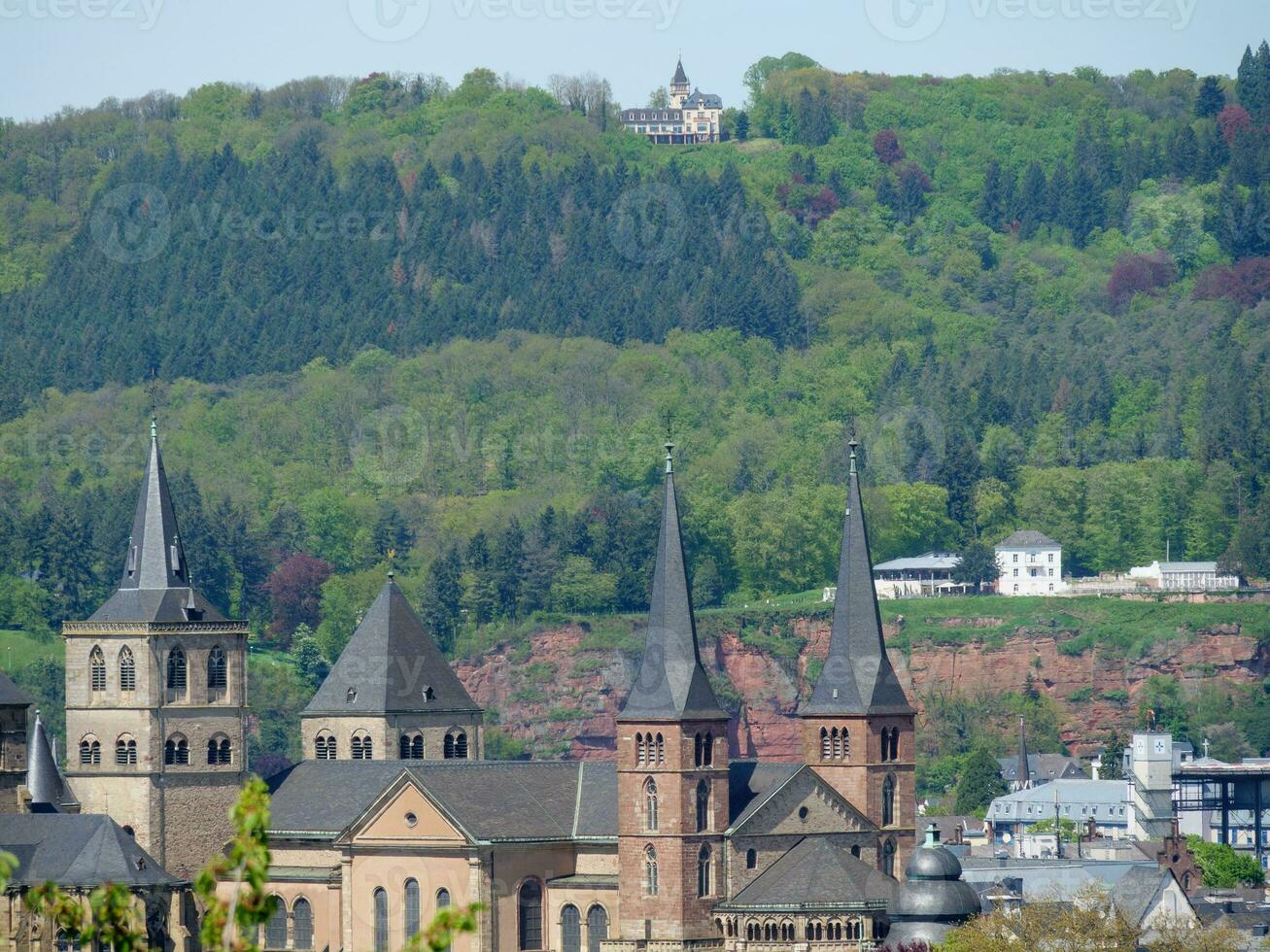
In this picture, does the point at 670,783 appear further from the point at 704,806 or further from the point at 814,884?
the point at 814,884

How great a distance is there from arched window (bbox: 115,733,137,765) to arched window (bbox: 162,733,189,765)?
2.67 ft

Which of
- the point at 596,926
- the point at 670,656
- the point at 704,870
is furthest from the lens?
the point at 596,926

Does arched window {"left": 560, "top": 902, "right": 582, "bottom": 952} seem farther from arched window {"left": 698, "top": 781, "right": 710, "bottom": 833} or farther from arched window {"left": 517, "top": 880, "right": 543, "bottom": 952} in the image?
arched window {"left": 698, "top": 781, "right": 710, "bottom": 833}

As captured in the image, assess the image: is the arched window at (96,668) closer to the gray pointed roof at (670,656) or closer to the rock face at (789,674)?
the gray pointed roof at (670,656)

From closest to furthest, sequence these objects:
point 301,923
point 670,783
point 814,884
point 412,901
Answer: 1. point 670,783
2. point 814,884
3. point 412,901
4. point 301,923

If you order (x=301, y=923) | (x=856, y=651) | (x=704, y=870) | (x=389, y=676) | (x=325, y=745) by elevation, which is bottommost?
(x=301, y=923)

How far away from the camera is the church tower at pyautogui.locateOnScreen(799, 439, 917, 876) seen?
9056cm

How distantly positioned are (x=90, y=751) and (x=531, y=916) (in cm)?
1388

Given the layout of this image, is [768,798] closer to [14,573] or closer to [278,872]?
[278,872]

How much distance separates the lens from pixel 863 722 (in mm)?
90250

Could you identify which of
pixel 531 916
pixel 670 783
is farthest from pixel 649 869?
pixel 531 916

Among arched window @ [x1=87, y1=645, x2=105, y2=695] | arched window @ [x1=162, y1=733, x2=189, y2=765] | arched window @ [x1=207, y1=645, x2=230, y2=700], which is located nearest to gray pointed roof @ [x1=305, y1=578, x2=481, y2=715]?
arched window @ [x1=207, y1=645, x2=230, y2=700]

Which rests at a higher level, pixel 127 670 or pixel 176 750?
pixel 127 670

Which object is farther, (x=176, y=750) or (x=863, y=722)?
(x=176, y=750)
